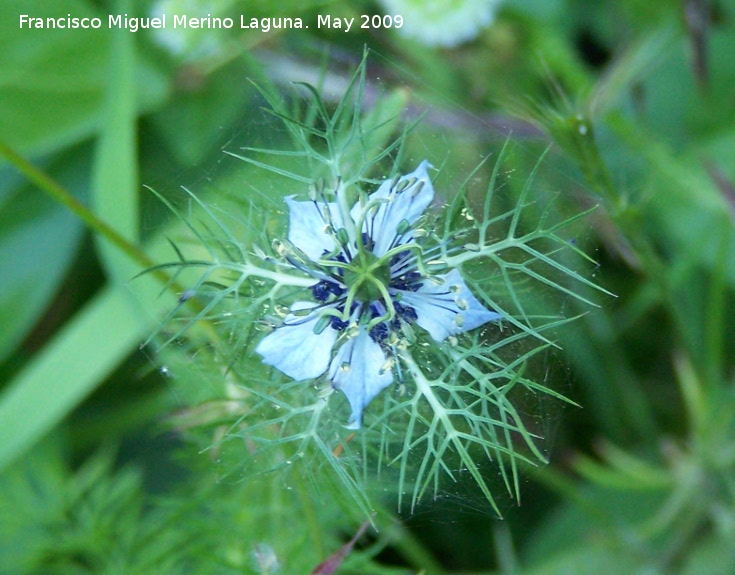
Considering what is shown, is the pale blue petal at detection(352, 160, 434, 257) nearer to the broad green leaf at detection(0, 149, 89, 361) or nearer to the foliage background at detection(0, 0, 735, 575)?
the foliage background at detection(0, 0, 735, 575)

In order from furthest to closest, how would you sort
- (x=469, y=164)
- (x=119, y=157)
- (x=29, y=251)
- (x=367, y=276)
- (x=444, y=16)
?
1. (x=29, y=251)
2. (x=444, y=16)
3. (x=119, y=157)
4. (x=469, y=164)
5. (x=367, y=276)

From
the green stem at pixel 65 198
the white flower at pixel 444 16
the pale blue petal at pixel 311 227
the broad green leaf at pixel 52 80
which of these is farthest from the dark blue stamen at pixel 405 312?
the broad green leaf at pixel 52 80

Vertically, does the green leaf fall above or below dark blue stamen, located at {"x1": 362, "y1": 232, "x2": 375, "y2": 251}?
above

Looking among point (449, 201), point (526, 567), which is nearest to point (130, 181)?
point (449, 201)

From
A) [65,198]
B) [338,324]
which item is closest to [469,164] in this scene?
[338,324]

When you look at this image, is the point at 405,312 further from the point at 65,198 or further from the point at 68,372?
the point at 68,372

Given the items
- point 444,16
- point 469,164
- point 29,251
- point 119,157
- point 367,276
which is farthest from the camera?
point 29,251

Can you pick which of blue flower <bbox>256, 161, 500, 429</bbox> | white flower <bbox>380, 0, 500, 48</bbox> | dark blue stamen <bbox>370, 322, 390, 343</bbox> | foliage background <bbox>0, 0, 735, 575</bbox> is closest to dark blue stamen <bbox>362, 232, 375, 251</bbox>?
blue flower <bbox>256, 161, 500, 429</bbox>

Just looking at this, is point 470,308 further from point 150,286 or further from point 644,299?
point 644,299
